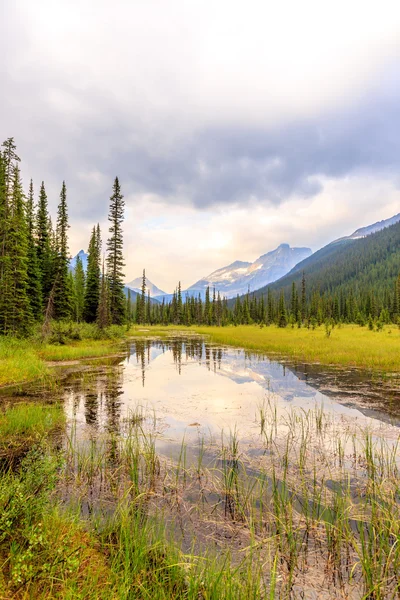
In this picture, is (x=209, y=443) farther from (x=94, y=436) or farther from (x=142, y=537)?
(x=142, y=537)

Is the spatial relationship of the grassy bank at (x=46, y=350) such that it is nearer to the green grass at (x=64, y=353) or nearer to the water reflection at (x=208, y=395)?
the green grass at (x=64, y=353)

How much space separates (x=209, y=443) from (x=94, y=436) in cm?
357

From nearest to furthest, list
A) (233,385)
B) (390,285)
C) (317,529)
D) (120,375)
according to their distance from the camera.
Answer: (317,529)
(233,385)
(120,375)
(390,285)

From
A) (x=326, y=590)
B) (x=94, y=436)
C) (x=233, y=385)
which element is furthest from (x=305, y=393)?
(x=326, y=590)

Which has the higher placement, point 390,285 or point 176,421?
point 390,285

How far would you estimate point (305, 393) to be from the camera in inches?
586

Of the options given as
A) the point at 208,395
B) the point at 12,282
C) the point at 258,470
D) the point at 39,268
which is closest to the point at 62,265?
the point at 39,268

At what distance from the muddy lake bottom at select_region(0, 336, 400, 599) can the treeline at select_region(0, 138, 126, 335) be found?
14.1 meters

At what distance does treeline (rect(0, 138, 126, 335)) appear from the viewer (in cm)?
2647

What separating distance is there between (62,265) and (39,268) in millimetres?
Answer: 3983

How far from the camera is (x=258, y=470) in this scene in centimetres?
695

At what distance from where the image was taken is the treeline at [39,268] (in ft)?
86.8

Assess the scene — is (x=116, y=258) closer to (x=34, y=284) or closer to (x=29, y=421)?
(x=34, y=284)

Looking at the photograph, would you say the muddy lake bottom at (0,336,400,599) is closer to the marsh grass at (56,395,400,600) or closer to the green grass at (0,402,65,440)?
the marsh grass at (56,395,400,600)
